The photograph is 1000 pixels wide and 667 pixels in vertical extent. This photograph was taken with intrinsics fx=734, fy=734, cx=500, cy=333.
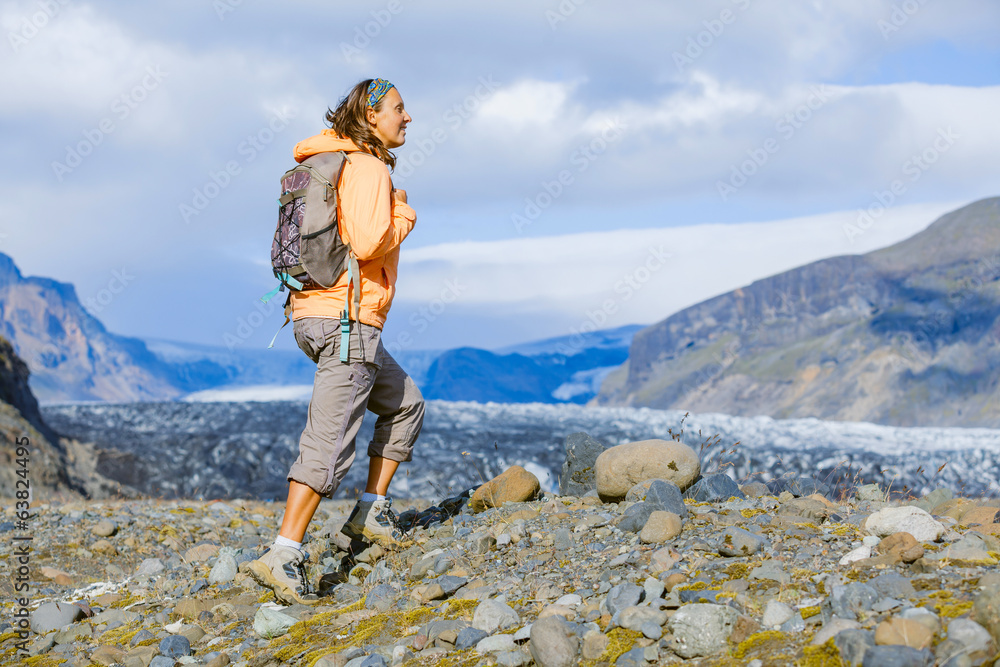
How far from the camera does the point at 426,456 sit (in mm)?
30703

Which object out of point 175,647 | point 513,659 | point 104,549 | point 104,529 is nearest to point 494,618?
point 513,659

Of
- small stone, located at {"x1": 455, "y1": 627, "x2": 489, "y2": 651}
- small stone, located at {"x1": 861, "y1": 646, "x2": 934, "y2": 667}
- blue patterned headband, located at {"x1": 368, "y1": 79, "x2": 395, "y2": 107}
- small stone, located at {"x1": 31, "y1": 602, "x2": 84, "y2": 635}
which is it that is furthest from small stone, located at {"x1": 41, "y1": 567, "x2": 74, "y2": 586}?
small stone, located at {"x1": 861, "y1": 646, "x2": 934, "y2": 667}

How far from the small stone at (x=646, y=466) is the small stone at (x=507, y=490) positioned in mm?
758

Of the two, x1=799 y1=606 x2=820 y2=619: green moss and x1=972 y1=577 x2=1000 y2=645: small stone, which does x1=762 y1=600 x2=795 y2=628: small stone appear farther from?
x1=972 y1=577 x2=1000 y2=645: small stone

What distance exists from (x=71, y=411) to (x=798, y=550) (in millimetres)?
64754

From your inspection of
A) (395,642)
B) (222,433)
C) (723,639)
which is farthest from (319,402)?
(222,433)

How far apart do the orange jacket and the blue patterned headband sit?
0.31m

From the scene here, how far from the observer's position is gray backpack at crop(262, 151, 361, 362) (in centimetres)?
437

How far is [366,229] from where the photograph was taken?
4336 mm

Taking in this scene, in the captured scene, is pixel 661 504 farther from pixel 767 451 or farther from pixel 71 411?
pixel 71 411

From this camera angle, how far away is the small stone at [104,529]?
25.8 feet

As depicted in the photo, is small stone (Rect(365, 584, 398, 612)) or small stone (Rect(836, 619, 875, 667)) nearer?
small stone (Rect(836, 619, 875, 667))

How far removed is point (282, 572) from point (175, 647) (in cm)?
70

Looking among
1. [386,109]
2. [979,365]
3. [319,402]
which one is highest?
[386,109]
